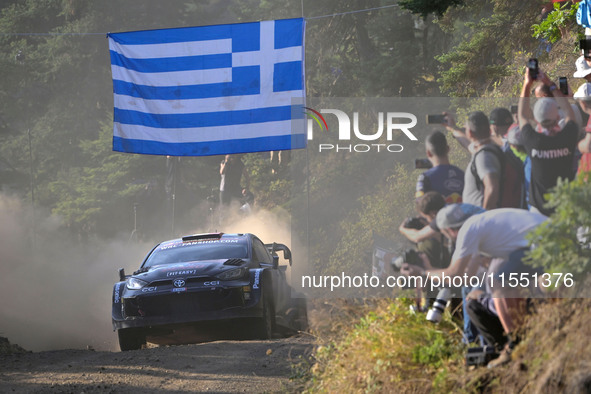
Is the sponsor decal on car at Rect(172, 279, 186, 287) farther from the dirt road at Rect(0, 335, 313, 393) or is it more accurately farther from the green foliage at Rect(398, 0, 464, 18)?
the green foliage at Rect(398, 0, 464, 18)

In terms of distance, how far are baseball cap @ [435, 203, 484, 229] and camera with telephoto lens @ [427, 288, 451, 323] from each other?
571 millimetres

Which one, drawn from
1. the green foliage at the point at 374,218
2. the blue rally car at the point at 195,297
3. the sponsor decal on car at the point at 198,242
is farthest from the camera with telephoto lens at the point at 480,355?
the sponsor decal on car at the point at 198,242

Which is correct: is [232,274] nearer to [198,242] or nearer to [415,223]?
[198,242]

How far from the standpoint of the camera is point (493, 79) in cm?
1828

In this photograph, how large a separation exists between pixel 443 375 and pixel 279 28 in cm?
882

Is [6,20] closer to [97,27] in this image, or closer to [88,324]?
[97,27]

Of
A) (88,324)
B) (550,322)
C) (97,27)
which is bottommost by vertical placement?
(88,324)

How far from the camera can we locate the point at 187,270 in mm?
12328

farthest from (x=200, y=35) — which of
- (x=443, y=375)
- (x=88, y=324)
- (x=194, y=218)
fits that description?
(x=194, y=218)

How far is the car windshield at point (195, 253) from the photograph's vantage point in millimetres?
13173

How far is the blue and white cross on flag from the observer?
1423 centimetres

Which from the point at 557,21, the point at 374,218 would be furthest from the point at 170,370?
the point at 557,21

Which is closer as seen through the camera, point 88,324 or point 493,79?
point 493,79

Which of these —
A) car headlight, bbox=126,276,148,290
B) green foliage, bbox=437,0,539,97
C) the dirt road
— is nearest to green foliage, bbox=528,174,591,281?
the dirt road
